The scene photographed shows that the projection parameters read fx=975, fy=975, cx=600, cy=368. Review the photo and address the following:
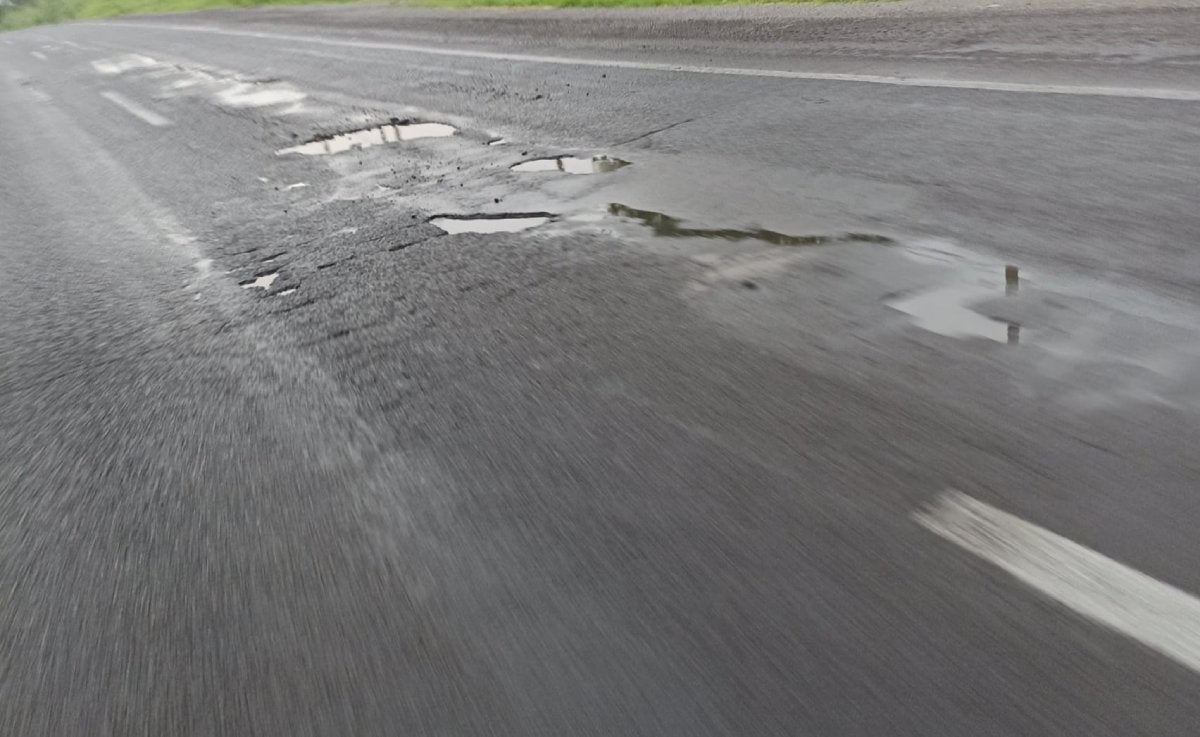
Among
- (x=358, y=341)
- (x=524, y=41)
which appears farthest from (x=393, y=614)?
(x=524, y=41)

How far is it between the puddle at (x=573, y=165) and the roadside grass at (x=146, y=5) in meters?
6.87

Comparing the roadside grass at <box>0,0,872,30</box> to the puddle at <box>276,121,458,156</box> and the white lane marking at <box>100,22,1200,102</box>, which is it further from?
the puddle at <box>276,121,458,156</box>

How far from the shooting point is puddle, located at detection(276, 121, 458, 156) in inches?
347

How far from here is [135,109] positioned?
45.5 feet

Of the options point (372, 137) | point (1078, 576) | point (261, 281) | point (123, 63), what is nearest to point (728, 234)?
point (261, 281)

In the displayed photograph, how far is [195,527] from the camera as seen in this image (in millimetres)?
3152

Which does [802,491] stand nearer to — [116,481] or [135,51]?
[116,481]

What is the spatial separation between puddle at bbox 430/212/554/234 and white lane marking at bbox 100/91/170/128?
25.1 ft

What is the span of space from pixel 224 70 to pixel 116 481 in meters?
14.9

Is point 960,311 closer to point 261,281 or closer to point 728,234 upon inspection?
point 728,234

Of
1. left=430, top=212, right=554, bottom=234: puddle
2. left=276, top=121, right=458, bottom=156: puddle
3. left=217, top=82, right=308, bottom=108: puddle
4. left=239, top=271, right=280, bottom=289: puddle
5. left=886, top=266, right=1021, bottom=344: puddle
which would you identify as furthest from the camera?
left=217, top=82, right=308, bottom=108: puddle

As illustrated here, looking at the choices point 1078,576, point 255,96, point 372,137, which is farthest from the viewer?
point 255,96

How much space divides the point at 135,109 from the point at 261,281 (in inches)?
394

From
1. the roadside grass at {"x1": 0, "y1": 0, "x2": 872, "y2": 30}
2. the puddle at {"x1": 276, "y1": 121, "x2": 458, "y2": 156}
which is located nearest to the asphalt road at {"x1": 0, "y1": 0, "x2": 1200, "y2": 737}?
the puddle at {"x1": 276, "y1": 121, "x2": 458, "y2": 156}
